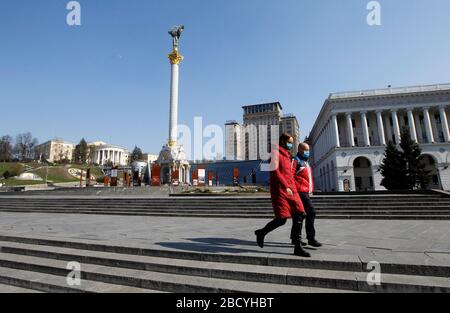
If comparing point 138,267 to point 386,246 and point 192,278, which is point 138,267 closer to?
point 192,278

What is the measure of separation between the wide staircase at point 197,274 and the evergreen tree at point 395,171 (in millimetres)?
34264

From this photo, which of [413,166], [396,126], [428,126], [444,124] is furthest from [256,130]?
[413,166]

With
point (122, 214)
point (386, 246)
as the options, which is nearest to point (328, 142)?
point (122, 214)

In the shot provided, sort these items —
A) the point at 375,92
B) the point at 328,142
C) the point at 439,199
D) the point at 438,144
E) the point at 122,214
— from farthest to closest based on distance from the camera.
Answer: the point at 328,142, the point at 375,92, the point at 438,144, the point at 122,214, the point at 439,199

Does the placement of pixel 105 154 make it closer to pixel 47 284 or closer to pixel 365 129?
pixel 365 129

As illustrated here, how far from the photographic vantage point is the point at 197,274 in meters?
4.31

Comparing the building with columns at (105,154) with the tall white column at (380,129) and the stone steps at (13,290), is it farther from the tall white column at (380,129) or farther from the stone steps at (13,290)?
the stone steps at (13,290)

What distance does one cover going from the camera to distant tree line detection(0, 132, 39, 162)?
101569 mm

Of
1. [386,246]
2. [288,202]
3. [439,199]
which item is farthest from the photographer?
[439,199]

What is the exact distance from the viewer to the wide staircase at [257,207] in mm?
11312

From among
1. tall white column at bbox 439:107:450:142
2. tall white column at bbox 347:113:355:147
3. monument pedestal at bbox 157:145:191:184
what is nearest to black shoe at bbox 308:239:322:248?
monument pedestal at bbox 157:145:191:184

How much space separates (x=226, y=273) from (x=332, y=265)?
64.2 inches
